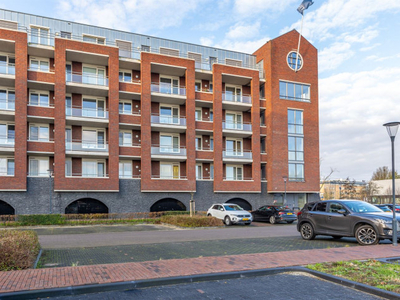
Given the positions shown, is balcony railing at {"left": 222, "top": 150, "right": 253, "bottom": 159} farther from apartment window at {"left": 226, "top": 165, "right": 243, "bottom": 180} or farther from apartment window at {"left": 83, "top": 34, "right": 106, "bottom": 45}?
apartment window at {"left": 83, "top": 34, "right": 106, "bottom": 45}

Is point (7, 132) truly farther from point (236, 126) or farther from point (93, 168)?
point (236, 126)

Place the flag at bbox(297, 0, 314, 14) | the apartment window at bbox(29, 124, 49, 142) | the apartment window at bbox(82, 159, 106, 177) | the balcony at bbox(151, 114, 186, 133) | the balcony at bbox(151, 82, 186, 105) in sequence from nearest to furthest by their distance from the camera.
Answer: the apartment window at bbox(29, 124, 49, 142), the apartment window at bbox(82, 159, 106, 177), the balcony at bbox(151, 114, 186, 133), the balcony at bbox(151, 82, 186, 105), the flag at bbox(297, 0, 314, 14)

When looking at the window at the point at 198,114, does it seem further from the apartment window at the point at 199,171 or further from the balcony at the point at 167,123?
the apartment window at the point at 199,171

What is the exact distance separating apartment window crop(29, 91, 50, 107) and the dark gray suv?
23822 millimetres

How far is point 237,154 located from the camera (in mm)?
35312

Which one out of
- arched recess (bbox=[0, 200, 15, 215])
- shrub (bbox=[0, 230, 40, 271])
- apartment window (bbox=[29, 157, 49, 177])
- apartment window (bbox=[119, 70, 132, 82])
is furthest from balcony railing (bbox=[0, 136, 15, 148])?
shrub (bbox=[0, 230, 40, 271])

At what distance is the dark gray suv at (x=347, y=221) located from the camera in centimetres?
1233

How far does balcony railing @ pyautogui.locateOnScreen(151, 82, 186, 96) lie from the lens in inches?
1291

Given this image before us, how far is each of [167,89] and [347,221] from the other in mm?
23238

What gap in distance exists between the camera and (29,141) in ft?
91.6

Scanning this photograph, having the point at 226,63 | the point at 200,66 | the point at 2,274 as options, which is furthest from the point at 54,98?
the point at 2,274

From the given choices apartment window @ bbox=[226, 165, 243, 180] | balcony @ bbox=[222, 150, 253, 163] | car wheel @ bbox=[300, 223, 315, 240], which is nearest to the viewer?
car wheel @ bbox=[300, 223, 315, 240]

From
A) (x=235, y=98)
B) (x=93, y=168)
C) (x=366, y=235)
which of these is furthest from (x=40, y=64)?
(x=366, y=235)

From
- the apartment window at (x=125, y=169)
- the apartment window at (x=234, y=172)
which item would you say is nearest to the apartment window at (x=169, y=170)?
the apartment window at (x=125, y=169)
